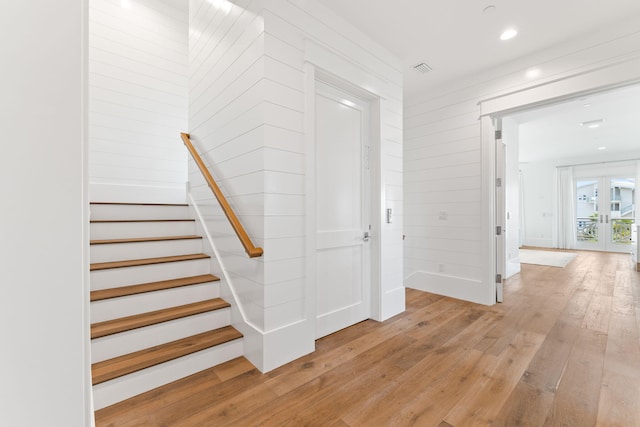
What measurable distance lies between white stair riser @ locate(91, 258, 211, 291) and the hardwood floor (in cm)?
90

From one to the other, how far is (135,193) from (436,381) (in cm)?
400

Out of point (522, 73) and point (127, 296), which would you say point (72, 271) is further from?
point (522, 73)

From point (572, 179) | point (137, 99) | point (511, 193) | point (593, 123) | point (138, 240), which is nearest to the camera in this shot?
point (138, 240)

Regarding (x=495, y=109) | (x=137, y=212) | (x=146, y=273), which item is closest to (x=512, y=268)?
(x=495, y=109)

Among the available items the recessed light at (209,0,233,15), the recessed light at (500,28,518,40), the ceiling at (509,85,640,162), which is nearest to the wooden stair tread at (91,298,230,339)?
the recessed light at (209,0,233,15)

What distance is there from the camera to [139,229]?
2.73 metres

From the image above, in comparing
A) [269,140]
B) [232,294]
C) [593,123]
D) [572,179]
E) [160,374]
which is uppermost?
[593,123]

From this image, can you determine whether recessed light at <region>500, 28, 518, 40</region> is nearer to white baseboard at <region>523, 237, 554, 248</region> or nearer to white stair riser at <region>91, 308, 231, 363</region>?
white stair riser at <region>91, 308, 231, 363</region>

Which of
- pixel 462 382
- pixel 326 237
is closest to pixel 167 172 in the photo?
pixel 326 237

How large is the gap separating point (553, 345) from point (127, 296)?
355cm

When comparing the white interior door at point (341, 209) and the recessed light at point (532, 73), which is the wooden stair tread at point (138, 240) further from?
the recessed light at point (532, 73)

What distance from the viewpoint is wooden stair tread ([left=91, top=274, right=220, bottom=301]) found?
6.53 ft

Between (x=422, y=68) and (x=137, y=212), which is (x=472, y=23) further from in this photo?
(x=137, y=212)

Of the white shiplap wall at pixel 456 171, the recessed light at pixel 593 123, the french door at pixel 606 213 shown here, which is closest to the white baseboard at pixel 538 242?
the french door at pixel 606 213
